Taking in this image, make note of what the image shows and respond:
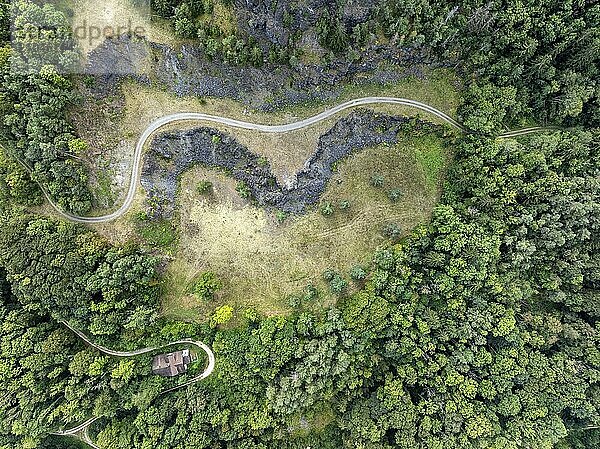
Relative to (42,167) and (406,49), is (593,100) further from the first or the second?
(42,167)

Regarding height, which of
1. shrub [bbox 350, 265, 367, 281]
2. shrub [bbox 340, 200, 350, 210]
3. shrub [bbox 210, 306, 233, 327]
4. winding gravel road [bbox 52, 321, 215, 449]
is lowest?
winding gravel road [bbox 52, 321, 215, 449]

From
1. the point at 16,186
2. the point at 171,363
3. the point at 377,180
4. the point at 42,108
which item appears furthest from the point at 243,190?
the point at 16,186

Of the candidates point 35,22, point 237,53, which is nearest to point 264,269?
point 237,53

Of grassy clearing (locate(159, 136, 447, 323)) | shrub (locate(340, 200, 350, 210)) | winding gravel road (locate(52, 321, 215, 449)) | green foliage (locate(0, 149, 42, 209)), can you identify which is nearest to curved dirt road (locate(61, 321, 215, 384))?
winding gravel road (locate(52, 321, 215, 449))

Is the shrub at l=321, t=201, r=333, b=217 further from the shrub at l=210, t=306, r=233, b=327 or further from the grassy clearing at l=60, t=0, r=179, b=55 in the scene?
the grassy clearing at l=60, t=0, r=179, b=55

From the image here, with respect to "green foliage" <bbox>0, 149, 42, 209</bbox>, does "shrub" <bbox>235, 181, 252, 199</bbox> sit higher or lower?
higher
